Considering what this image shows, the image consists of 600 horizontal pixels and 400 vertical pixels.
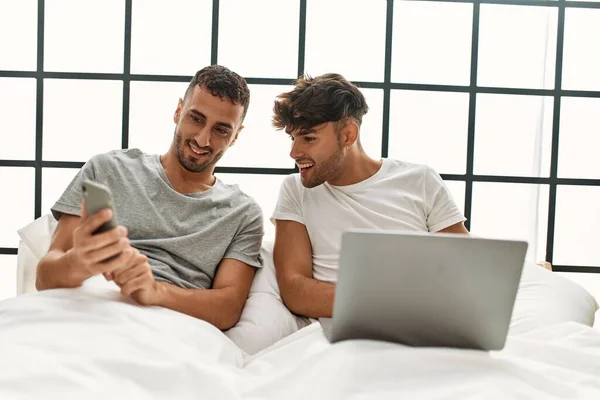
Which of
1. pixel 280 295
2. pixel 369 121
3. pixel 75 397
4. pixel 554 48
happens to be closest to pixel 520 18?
pixel 554 48

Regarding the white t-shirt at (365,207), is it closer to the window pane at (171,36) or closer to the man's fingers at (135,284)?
the man's fingers at (135,284)

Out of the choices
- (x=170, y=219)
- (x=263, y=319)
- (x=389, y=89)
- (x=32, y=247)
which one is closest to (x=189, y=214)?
(x=170, y=219)

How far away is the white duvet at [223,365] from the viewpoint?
859 millimetres

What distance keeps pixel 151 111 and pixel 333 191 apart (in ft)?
3.53

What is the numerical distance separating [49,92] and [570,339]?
7.39 feet

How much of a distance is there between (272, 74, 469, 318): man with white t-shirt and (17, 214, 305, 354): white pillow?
6cm

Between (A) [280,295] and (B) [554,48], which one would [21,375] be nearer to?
(A) [280,295]

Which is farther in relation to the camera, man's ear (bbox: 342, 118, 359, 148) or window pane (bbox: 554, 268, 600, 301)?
window pane (bbox: 554, 268, 600, 301)

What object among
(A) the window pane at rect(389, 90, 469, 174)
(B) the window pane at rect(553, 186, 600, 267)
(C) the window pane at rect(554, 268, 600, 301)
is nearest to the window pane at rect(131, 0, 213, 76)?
(A) the window pane at rect(389, 90, 469, 174)

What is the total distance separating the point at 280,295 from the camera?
5.36ft

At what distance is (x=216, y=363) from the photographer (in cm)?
109

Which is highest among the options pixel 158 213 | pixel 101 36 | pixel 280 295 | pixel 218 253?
pixel 101 36

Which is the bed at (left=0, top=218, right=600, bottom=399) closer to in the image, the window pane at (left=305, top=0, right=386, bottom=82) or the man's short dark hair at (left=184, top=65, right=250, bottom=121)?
the man's short dark hair at (left=184, top=65, right=250, bottom=121)

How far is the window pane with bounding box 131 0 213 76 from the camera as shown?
2395 mm
